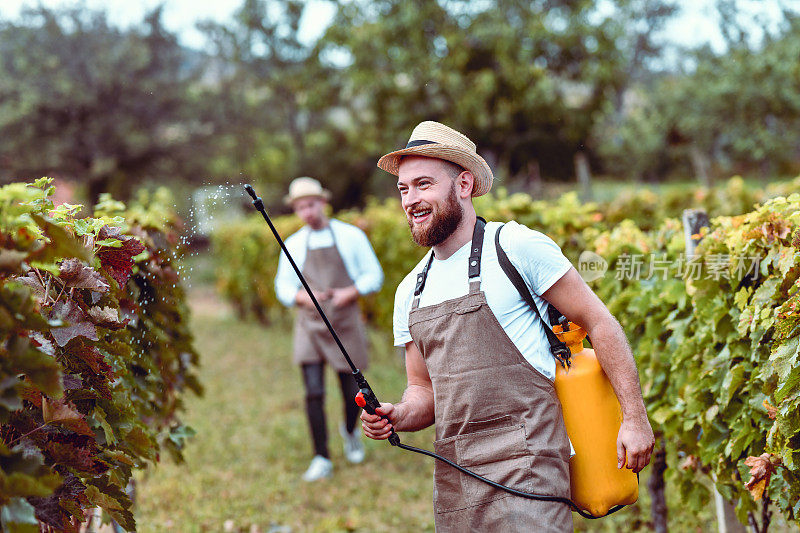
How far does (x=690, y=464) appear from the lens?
412 cm

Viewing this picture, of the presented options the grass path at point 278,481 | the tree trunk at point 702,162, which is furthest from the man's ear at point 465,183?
the tree trunk at point 702,162

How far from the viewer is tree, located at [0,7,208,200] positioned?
30.4 metres

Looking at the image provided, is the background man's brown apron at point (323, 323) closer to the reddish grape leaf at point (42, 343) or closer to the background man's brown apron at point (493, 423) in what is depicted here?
the background man's brown apron at point (493, 423)

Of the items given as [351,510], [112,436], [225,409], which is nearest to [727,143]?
[225,409]

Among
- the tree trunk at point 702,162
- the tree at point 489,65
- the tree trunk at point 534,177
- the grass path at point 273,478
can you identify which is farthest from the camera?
the tree trunk at point 702,162

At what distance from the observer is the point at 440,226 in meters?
2.81

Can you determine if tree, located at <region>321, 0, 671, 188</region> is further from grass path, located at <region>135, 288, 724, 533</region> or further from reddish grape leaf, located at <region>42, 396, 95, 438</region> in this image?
reddish grape leaf, located at <region>42, 396, 95, 438</region>

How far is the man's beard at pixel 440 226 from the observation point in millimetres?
2809

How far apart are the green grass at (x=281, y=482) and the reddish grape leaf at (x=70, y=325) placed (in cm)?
340

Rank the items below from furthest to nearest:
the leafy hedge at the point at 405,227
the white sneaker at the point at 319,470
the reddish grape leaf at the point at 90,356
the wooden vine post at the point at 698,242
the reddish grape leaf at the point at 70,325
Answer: the white sneaker at the point at 319,470 → the leafy hedge at the point at 405,227 → the wooden vine post at the point at 698,242 → the reddish grape leaf at the point at 90,356 → the reddish grape leaf at the point at 70,325

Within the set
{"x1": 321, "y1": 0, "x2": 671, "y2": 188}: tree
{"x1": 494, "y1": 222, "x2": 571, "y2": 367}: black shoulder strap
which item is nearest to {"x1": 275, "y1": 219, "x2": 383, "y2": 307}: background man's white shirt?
{"x1": 494, "y1": 222, "x2": 571, "y2": 367}: black shoulder strap

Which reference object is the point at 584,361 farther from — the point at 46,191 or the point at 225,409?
the point at 225,409

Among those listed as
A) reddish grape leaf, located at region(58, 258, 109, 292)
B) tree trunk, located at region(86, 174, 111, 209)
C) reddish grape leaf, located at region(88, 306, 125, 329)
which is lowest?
reddish grape leaf, located at region(88, 306, 125, 329)

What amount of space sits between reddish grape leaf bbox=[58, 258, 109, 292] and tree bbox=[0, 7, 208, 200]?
29.8 metres
